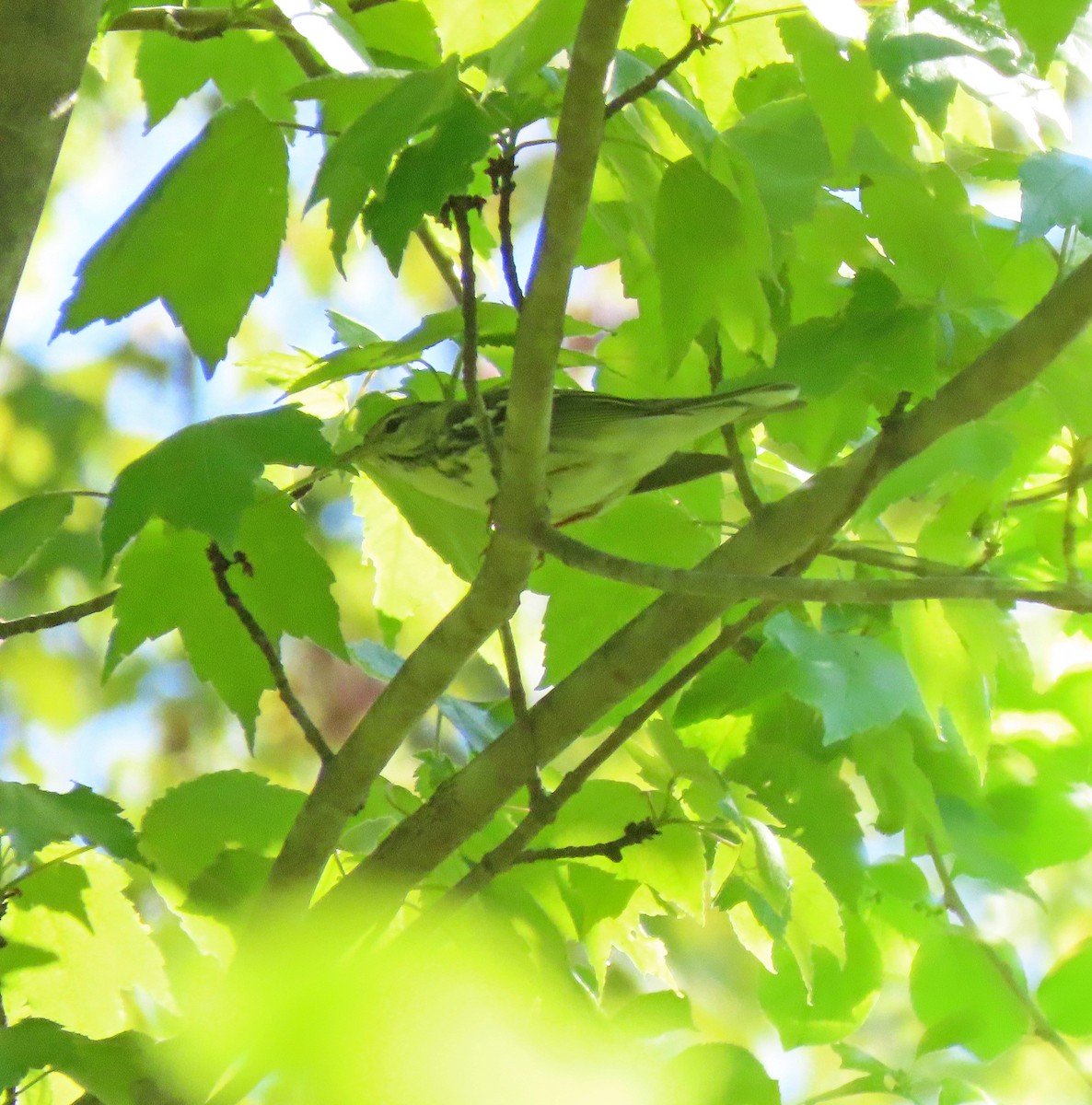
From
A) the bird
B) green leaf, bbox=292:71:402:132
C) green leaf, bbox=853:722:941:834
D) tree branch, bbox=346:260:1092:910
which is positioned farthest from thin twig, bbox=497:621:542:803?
green leaf, bbox=292:71:402:132

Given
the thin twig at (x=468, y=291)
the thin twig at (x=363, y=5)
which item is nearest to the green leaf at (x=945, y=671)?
the thin twig at (x=468, y=291)

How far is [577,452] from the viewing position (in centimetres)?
143

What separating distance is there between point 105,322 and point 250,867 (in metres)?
0.54

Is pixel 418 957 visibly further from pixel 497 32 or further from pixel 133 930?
pixel 497 32

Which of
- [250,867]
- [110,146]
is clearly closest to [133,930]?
[250,867]

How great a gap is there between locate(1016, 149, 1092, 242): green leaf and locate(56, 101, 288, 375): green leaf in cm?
53

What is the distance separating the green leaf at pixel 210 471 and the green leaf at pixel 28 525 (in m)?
0.20

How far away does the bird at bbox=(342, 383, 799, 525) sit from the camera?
1316 mm

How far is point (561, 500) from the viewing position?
143 cm

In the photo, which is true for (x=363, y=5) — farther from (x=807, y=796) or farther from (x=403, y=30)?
(x=807, y=796)

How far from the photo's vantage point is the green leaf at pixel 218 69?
1281mm

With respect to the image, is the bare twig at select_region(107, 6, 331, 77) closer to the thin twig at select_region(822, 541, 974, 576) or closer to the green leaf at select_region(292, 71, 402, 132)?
the green leaf at select_region(292, 71, 402, 132)

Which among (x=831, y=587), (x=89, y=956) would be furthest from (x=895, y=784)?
(x=89, y=956)

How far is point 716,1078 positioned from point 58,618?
0.71m
